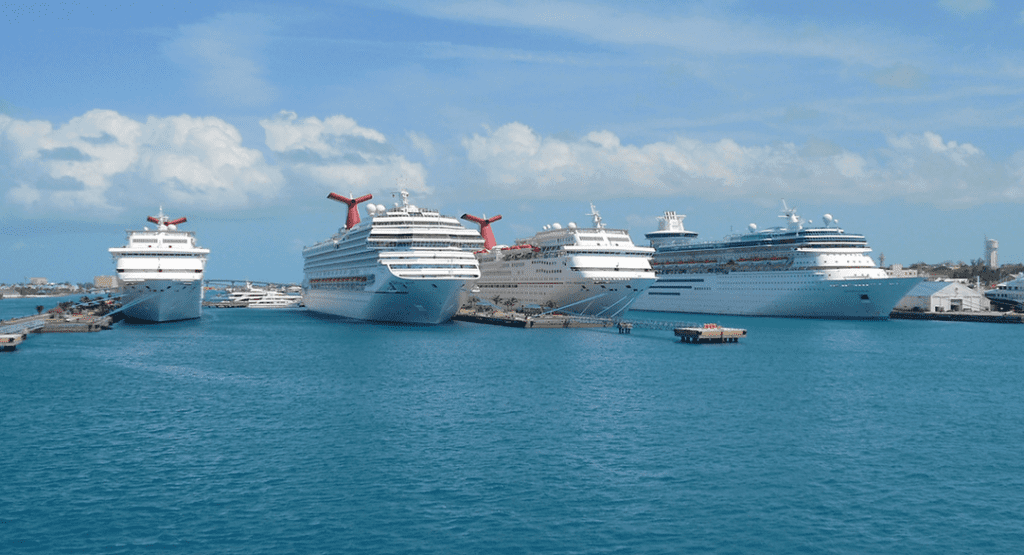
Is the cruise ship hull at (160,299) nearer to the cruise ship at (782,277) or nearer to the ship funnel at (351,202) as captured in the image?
the ship funnel at (351,202)

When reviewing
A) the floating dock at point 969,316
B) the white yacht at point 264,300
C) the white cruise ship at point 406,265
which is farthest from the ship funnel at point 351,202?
the floating dock at point 969,316

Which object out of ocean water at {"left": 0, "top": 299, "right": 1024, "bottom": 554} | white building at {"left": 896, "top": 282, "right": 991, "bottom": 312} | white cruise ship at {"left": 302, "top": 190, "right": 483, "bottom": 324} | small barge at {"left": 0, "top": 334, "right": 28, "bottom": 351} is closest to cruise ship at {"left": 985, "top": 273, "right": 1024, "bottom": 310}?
white building at {"left": 896, "top": 282, "right": 991, "bottom": 312}

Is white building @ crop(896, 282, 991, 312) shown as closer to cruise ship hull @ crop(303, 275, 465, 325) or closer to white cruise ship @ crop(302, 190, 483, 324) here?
white cruise ship @ crop(302, 190, 483, 324)

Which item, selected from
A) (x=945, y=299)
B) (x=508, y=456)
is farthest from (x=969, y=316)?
(x=508, y=456)

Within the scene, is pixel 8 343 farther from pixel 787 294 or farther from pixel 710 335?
pixel 787 294

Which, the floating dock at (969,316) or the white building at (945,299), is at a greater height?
the white building at (945,299)
